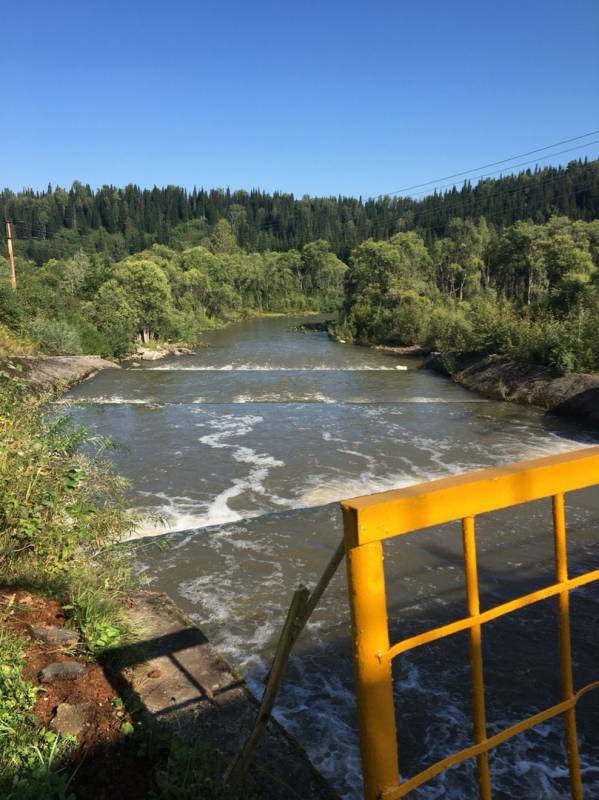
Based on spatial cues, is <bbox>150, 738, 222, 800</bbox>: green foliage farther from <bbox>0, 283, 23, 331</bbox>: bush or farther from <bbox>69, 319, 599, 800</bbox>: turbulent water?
<bbox>0, 283, 23, 331</bbox>: bush

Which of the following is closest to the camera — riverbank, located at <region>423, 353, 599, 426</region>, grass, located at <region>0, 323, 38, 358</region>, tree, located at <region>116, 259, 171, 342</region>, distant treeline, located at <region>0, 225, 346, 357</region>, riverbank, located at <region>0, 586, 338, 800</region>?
riverbank, located at <region>0, 586, 338, 800</region>

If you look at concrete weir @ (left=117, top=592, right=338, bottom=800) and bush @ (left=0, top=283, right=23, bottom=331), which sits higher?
bush @ (left=0, top=283, right=23, bottom=331)

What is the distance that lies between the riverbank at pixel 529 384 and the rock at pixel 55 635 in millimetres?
15239

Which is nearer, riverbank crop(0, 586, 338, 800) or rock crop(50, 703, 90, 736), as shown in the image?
riverbank crop(0, 586, 338, 800)

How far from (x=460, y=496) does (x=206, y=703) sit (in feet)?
9.59

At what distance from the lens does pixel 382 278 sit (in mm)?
44438

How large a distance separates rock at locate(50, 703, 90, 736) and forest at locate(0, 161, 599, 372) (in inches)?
716

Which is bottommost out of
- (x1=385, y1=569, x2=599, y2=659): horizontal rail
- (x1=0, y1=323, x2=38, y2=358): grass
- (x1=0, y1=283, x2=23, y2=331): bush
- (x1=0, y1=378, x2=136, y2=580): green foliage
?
(x1=0, y1=378, x2=136, y2=580): green foliage

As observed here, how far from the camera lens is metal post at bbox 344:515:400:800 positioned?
1.60 metres

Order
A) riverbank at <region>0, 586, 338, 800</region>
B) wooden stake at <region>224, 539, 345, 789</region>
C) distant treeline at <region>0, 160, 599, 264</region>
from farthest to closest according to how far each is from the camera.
Answer: distant treeline at <region>0, 160, 599, 264</region>
riverbank at <region>0, 586, 338, 800</region>
wooden stake at <region>224, 539, 345, 789</region>

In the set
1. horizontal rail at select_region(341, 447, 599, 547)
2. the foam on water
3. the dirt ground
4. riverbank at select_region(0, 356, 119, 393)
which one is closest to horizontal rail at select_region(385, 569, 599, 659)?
horizontal rail at select_region(341, 447, 599, 547)

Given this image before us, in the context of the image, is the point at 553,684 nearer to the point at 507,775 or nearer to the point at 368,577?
the point at 507,775

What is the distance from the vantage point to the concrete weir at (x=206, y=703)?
3.21 metres

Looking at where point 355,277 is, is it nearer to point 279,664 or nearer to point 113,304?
point 113,304
